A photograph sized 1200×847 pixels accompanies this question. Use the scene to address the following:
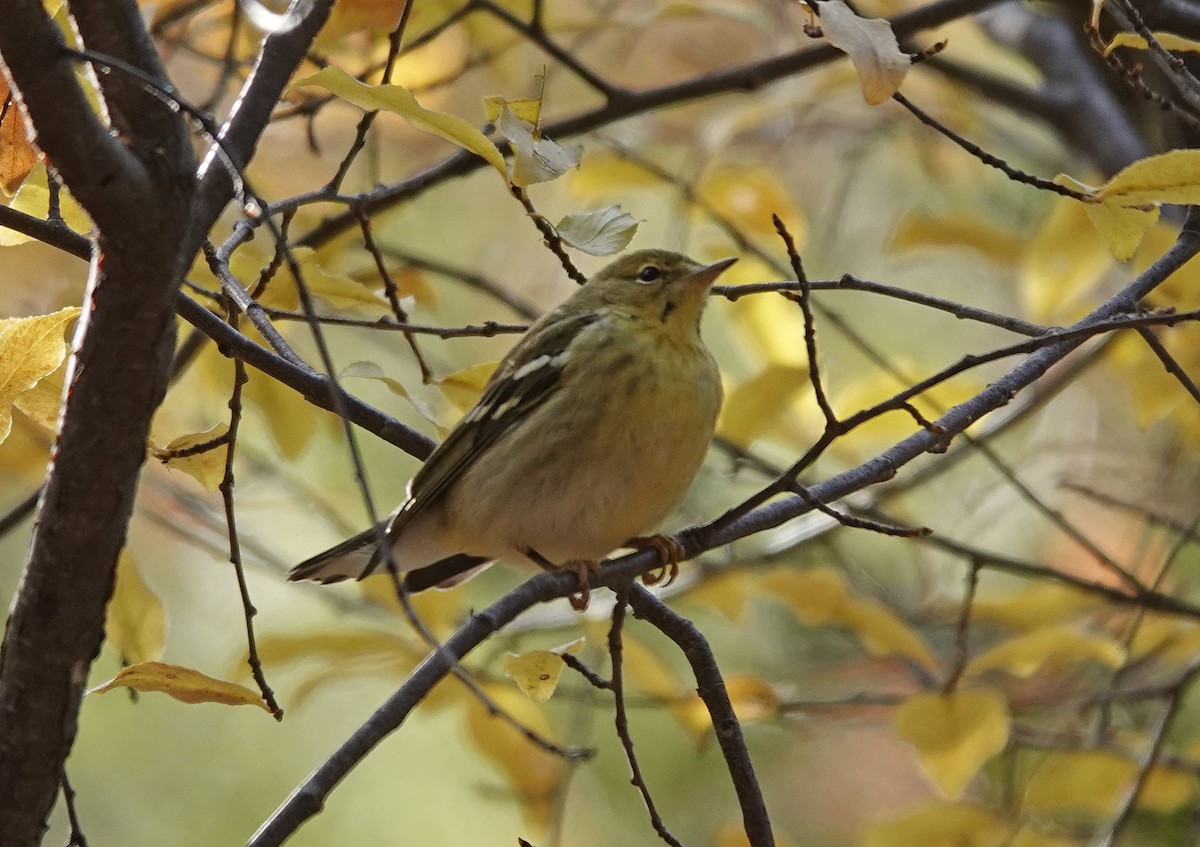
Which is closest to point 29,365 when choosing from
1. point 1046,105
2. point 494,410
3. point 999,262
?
point 494,410

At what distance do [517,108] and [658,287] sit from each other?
5.31 ft

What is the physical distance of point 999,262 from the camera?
4273mm

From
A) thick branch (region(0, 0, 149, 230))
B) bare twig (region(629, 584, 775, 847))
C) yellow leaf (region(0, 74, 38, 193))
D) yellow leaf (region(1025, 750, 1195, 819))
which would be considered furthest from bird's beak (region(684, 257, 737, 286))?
thick branch (region(0, 0, 149, 230))

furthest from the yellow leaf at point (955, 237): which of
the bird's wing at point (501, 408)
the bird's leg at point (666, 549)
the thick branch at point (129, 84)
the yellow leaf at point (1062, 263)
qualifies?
the thick branch at point (129, 84)

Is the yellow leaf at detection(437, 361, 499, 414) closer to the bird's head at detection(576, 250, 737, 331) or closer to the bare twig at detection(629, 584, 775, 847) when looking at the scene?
the bare twig at detection(629, 584, 775, 847)

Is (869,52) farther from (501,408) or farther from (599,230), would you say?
(501,408)

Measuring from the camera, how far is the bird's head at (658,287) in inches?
149

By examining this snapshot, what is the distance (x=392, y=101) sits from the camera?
2.10m

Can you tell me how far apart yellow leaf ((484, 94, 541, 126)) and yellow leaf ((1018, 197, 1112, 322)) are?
1953 millimetres

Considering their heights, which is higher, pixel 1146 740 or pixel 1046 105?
pixel 1046 105

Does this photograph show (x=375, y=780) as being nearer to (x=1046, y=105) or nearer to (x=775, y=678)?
(x=775, y=678)

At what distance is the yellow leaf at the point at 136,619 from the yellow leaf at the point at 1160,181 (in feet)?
6.42

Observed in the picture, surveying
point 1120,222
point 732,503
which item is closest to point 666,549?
point 1120,222

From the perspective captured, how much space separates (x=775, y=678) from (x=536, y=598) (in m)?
4.42
